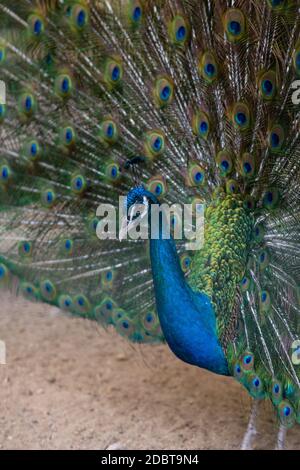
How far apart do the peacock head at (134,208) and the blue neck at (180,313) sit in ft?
0.48

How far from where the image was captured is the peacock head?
215cm

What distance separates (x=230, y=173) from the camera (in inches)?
100

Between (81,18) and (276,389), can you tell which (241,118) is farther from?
(276,389)

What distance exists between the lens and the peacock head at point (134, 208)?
2146mm

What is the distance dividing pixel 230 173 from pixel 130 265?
0.68 meters

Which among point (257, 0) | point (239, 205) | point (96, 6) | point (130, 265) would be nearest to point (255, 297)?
point (239, 205)

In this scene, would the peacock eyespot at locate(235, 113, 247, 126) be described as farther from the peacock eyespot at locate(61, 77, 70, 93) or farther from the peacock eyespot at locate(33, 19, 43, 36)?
the peacock eyespot at locate(33, 19, 43, 36)

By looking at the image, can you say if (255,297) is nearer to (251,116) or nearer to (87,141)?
(251,116)

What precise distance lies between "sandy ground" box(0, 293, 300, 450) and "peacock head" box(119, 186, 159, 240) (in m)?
1.12

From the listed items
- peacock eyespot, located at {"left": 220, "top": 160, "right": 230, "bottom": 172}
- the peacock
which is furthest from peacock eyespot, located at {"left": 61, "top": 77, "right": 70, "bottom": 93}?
peacock eyespot, located at {"left": 220, "top": 160, "right": 230, "bottom": 172}

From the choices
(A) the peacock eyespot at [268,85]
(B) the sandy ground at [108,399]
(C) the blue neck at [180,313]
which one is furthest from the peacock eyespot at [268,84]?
(B) the sandy ground at [108,399]

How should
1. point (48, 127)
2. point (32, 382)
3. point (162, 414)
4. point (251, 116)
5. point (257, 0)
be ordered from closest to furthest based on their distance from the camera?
point (257, 0)
point (251, 116)
point (48, 127)
point (162, 414)
point (32, 382)

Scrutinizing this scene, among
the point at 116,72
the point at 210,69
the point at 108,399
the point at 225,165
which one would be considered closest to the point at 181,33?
the point at 210,69

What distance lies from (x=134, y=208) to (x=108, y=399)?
5.12 feet
